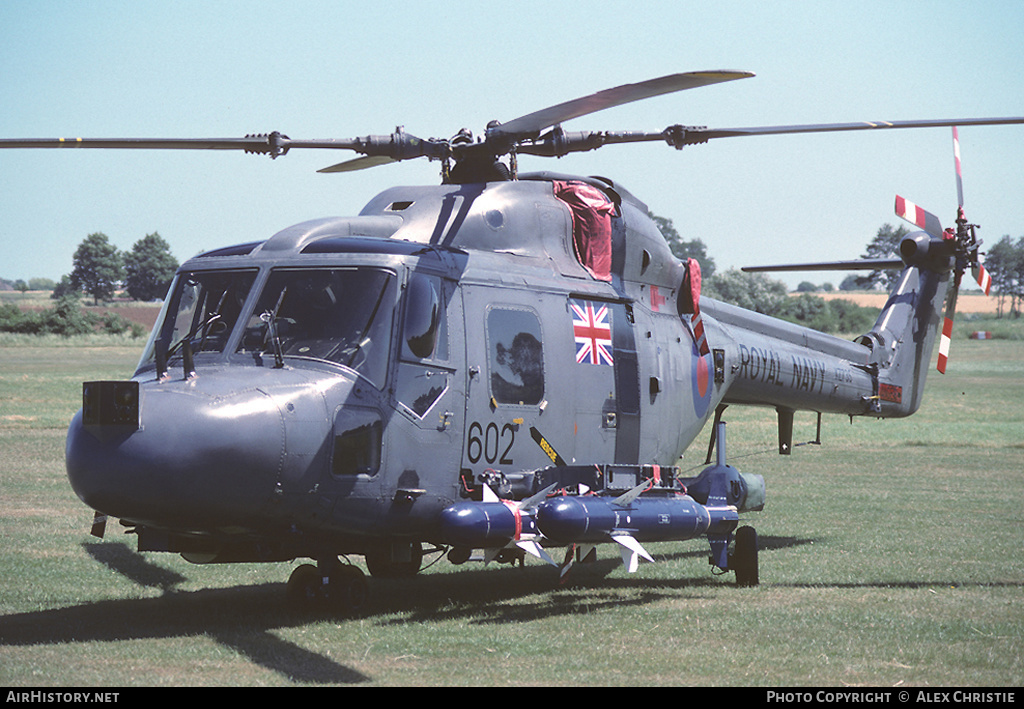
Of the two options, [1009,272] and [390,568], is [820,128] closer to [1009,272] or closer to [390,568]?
[390,568]

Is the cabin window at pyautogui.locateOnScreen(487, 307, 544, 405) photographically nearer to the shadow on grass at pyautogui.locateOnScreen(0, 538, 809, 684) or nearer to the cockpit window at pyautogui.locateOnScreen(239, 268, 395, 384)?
the cockpit window at pyautogui.locateOnScreen(239, 268, 395, 384)

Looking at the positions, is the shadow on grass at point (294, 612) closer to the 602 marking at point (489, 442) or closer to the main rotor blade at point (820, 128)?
the 602 marking at point (489, 442)

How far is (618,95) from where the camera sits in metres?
8.50

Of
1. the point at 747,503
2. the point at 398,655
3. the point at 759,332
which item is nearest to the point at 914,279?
the point at 759,332

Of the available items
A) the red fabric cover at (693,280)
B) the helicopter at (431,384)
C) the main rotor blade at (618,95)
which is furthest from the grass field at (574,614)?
the main rotor blade at (618,95)

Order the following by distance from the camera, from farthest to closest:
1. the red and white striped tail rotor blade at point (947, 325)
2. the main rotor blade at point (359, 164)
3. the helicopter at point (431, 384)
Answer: the red and white striped tail rotor blade at point (947, 325) < the main rotor blade at point (359, 164) < the helicopter at point (431, 384)

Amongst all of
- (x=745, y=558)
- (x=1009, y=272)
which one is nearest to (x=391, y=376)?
(x=745, y=558)

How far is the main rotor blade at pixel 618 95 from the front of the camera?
8109 mm

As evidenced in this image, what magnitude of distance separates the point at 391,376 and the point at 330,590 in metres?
1.86

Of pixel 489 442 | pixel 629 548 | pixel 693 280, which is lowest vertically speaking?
pixel 629 548

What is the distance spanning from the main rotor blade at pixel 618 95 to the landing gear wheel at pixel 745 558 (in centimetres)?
453

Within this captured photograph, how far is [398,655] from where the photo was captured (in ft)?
25.9

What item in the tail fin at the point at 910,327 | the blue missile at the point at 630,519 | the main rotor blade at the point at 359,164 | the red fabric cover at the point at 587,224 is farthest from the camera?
the tail fin at the point at 910,327
